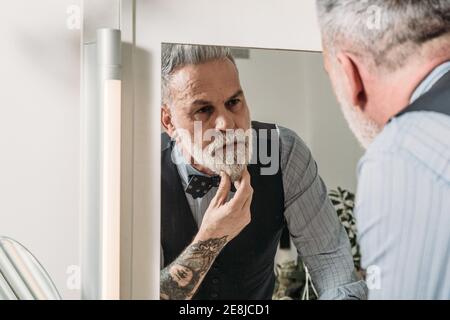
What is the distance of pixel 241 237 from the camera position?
125 cm

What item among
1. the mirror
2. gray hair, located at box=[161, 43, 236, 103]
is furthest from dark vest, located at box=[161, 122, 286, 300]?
the mirror

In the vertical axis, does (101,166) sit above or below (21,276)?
above

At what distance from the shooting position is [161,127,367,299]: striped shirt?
50.2 inches

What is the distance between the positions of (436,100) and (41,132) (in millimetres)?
732

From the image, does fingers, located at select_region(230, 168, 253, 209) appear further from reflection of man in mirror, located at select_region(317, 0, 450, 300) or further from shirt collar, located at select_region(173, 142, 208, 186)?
reflection of man in mirror, located at select_region(317, 0, 450, 300)

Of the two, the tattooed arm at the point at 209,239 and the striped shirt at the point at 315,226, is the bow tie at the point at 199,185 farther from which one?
the striped shirt at the point at 315,226

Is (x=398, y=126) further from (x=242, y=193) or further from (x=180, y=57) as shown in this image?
(x=180, y=57)

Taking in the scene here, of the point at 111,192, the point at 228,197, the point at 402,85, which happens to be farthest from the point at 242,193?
the point at 402,85

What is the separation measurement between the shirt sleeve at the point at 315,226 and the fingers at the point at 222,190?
0.11 m

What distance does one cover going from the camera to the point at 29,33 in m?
1.18

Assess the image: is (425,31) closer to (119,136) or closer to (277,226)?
(277,226)

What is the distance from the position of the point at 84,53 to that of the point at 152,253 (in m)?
0.38

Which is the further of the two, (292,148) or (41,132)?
(292,148)
